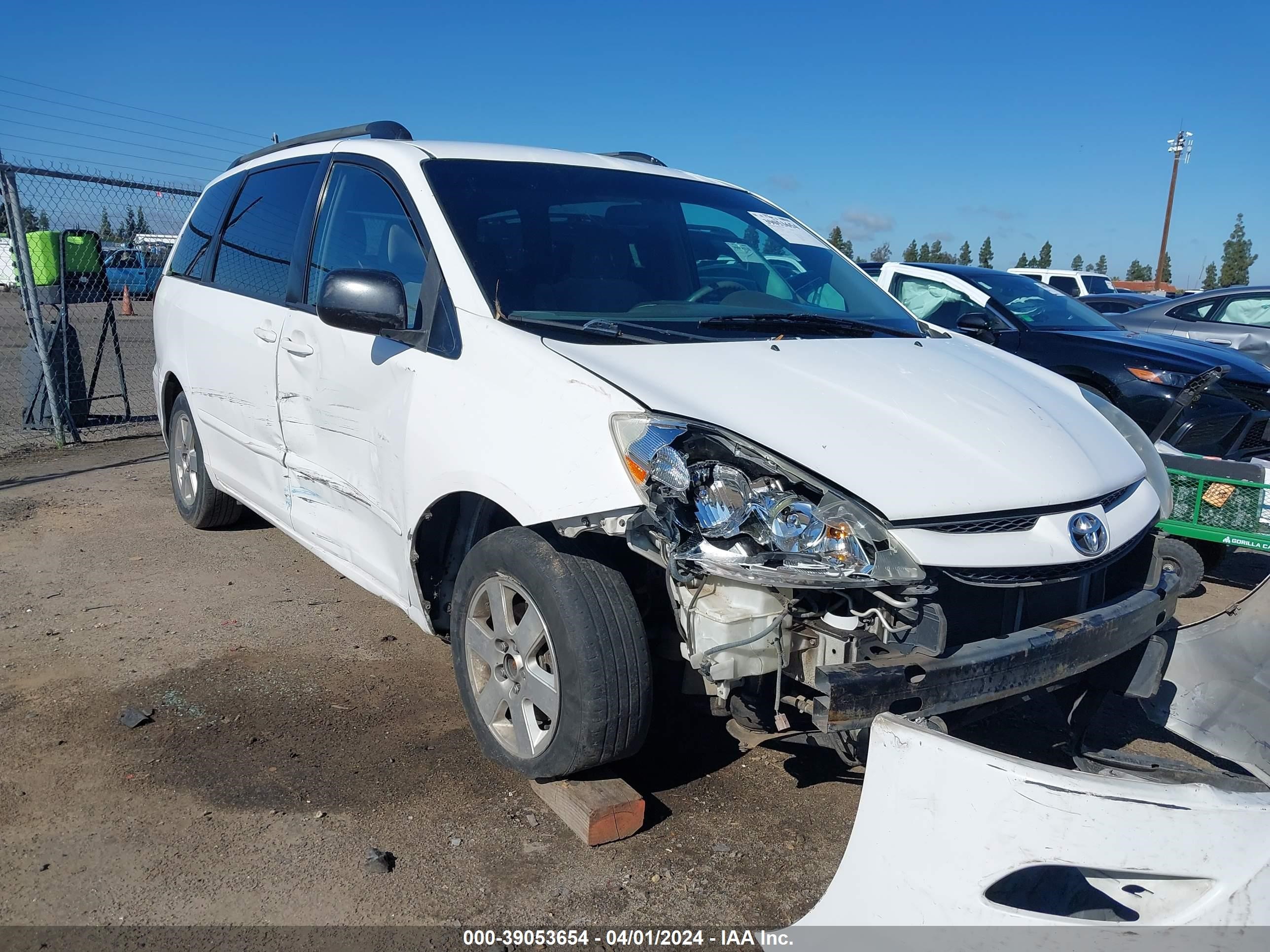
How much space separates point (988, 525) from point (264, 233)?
3509 millimetres

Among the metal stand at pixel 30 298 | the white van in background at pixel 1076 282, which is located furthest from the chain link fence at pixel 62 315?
the white van in background at pixel 1076 282

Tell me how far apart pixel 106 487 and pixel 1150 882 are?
22.5 ft

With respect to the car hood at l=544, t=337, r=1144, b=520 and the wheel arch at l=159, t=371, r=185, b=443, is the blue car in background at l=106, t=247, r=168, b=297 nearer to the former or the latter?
the wheel arch at l=159, t=371, r=185, b=443

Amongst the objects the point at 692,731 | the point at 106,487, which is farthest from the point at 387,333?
the point at 106,487

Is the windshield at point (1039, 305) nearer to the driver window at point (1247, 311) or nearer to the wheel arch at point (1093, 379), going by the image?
the wheel arch at point (1093, 379)

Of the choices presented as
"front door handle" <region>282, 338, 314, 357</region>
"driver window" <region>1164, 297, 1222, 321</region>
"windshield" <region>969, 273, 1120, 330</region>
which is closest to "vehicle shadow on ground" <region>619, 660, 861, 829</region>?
"front door handle" <region>282, 338, 314, 357</region>

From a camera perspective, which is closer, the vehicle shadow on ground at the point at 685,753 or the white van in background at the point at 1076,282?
the vehicle shadow on ground at the point at 685,753

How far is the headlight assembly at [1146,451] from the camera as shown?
3127 mm

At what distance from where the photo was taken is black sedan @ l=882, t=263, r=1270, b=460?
18.9 feet

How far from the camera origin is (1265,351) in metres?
10.9

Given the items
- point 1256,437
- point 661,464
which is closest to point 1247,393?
point 1256,437

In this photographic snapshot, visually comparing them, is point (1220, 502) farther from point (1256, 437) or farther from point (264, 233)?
point (264, 233)

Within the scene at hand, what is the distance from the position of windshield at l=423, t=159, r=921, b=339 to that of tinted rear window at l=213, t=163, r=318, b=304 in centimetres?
104

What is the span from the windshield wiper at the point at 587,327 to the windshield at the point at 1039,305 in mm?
4956
